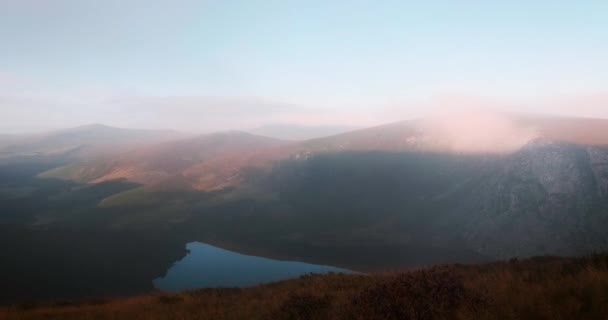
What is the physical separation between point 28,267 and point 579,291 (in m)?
65.7

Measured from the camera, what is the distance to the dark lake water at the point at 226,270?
→ 151ft

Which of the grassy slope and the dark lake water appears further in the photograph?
the dark lake water

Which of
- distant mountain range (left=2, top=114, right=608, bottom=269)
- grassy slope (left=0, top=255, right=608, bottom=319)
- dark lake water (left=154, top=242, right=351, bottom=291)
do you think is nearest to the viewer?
grassy slope (left=0, top=255, right=608, bottom=319)

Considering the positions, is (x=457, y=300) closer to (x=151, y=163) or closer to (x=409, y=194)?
(x=409, y=194)

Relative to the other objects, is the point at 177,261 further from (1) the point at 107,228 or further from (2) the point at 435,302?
(2) the point at 435,302

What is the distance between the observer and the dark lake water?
46.0 meters

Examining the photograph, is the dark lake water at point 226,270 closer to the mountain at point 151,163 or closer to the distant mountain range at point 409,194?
the distant mountain range at point 409,194

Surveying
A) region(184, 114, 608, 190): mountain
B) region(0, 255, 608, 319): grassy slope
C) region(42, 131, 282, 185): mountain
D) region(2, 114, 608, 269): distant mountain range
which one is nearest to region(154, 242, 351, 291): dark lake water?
region(2, 114, 608, 269): distant mountain range

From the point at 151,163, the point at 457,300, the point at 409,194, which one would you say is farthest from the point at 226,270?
the point at 151,163

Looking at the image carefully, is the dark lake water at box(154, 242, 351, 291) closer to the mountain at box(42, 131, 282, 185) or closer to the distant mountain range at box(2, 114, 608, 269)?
the distant mountain range at box(2, 114, 608, 269)

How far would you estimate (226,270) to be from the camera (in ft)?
168

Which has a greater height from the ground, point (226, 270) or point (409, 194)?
point (409, 194)

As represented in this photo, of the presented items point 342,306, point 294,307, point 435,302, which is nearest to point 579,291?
point 435,302

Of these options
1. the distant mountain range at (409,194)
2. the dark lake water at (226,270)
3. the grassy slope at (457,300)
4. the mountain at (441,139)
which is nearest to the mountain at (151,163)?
the distant mountain range at (409,194)
